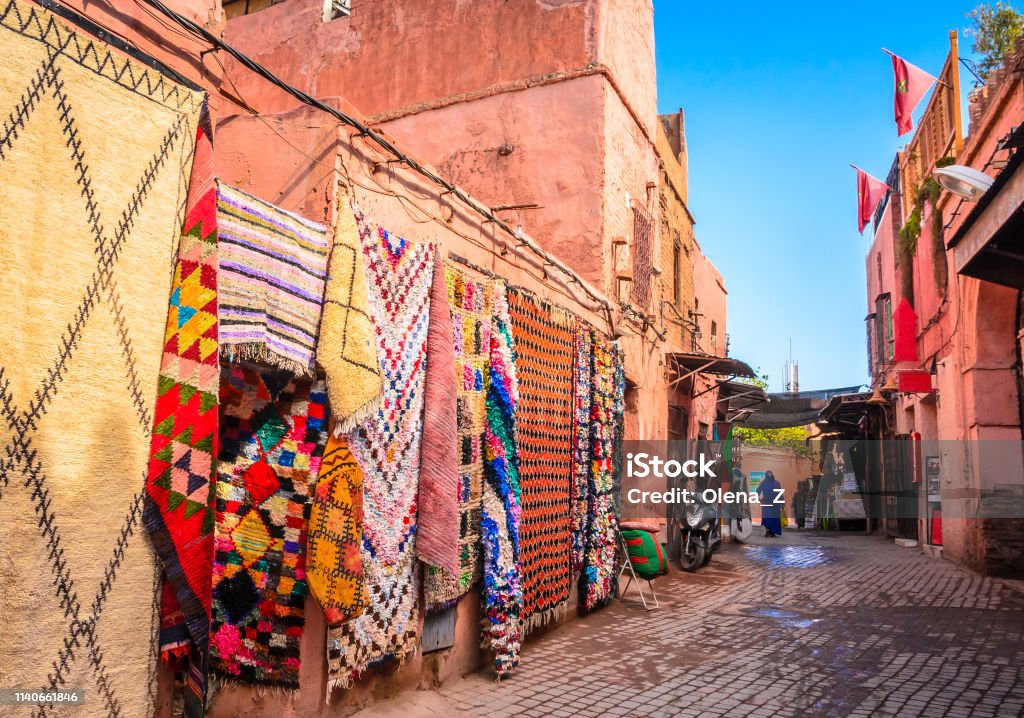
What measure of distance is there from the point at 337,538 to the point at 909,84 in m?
13.9

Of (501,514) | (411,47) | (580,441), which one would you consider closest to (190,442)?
(501,514)

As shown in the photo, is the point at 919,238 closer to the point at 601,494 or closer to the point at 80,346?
the point at 601,494

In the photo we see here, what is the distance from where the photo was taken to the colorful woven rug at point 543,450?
249 inches

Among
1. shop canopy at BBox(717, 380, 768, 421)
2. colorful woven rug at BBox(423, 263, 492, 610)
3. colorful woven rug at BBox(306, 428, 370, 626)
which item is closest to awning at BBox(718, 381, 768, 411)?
shop canopy at BBox(717, 380, 768, 421)

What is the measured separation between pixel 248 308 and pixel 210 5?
1648mm

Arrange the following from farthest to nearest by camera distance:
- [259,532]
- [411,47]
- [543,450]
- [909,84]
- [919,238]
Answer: [919,238], [909,84], [411,47], [543,450], [259,532]

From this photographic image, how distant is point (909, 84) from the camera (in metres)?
13.6

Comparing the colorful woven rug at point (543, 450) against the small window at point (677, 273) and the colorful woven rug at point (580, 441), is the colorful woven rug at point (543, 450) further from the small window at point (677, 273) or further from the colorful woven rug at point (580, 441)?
the small window at point (677, 273)

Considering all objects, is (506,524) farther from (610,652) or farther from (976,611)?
(976,611)

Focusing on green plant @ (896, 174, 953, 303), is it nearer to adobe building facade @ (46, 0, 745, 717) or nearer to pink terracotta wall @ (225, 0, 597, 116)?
adobe building facade @ (46, 0, 745, 717)

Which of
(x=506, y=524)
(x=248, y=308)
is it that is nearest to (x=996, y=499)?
(x=506, y=524)

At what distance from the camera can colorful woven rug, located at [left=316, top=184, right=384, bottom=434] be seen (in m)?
3.79

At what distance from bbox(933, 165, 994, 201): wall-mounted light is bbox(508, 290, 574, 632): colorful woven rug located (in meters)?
4.54

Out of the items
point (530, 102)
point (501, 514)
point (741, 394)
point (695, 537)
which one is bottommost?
point (695, 537)
